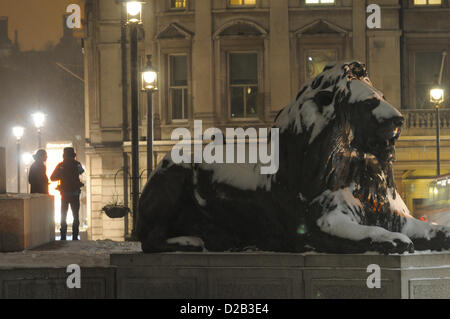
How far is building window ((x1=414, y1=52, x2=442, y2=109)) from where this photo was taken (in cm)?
3462

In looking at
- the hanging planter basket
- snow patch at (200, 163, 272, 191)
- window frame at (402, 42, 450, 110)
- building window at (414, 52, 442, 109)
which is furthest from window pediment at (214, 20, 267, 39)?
snow patch at (200, 163, 272, 191)

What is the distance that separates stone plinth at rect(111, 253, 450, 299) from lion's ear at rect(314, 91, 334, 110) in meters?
1.24

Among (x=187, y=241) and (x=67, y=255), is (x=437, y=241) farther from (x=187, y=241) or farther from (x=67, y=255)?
(x=67, y=255)

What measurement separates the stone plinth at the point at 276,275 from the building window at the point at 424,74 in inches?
1141

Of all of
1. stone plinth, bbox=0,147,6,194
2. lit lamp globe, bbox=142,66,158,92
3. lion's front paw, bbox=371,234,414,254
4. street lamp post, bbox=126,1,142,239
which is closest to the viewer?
lion's front paw, bbox=371,234,414,254

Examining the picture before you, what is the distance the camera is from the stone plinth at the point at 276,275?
633 cm

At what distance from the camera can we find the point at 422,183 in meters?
34.5

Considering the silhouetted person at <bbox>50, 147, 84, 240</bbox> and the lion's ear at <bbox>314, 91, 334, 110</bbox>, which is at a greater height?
the lion's ear at <bbox>314, 91, 334, 110</bbox>

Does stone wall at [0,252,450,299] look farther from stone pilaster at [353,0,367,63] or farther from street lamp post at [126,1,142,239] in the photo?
stone pilaster at [353,0,367,63]

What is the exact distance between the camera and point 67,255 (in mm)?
8633

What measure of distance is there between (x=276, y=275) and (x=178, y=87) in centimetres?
2750

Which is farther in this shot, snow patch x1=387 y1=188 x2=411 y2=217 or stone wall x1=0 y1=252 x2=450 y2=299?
snow patch x1=387 y1=188 x2=411 y2=217

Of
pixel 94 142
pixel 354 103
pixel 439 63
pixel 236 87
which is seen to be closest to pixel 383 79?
pixel 439 63
